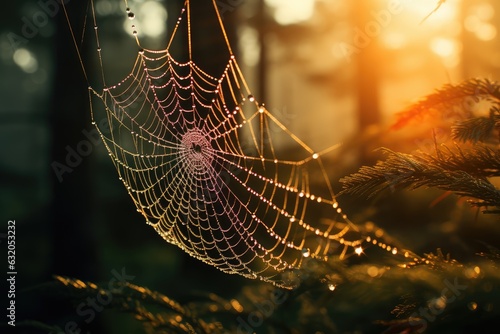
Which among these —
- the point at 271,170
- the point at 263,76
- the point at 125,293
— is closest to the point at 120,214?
the point at 263,76

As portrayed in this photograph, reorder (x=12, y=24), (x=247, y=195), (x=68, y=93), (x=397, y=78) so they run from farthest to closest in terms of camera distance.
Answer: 1. (x=397, y=78)
2. (x=12, y=24)
3. (x=68, y=93)
4. (x=247, y=195)

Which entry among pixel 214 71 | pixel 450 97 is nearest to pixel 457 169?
pixel 450 97

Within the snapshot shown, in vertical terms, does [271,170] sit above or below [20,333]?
above

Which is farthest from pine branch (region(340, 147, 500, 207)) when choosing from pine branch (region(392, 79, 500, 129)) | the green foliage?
Result: pine branch (region(392, 79, 500, 129))

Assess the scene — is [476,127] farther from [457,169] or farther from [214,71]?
[214,71]

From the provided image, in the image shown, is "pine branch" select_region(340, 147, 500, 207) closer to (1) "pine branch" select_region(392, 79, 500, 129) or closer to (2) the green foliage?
(2) the green foliage

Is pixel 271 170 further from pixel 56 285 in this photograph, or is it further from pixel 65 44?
pixel 56 285

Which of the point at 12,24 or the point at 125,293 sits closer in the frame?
the point at 125,293
